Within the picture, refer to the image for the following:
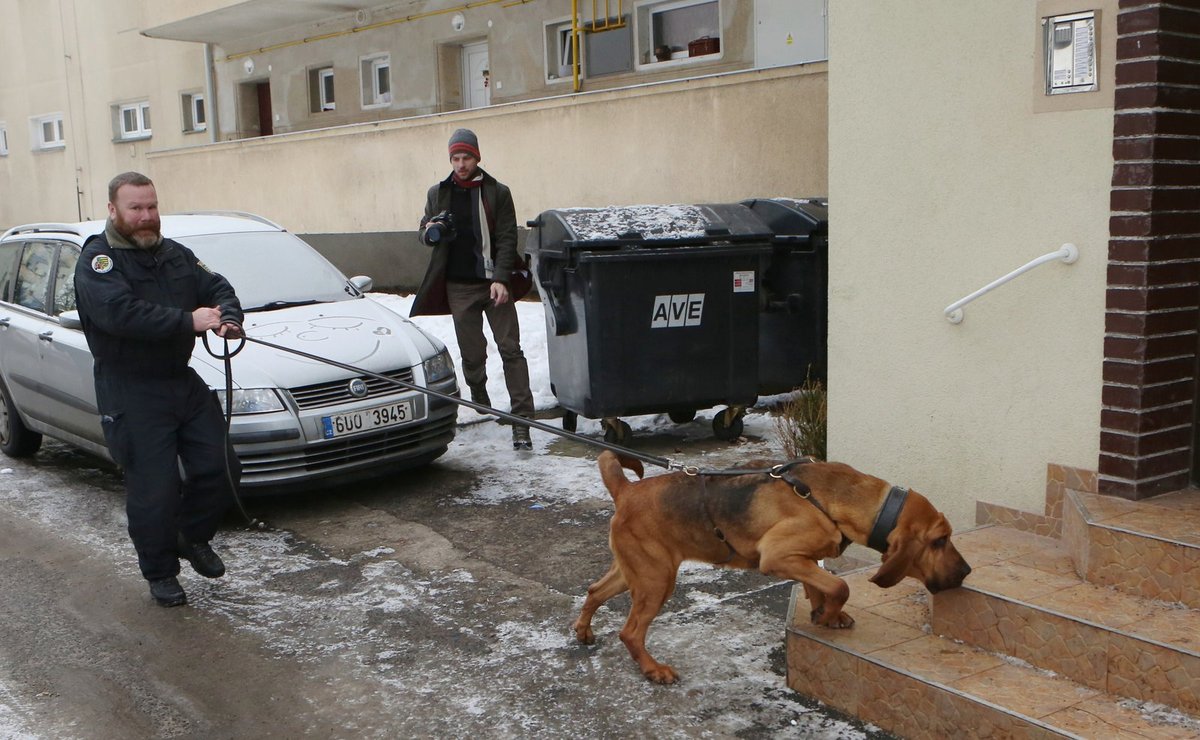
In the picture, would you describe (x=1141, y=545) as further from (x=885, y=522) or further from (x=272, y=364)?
(x=272, y=364)

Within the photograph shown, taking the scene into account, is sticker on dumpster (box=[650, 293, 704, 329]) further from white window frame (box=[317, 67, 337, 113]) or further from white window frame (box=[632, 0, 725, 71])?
white window frame (box=[317, 67, 337, 113])

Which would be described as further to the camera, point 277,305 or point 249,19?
point 249,19

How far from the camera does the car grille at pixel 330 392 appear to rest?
20.7 ft

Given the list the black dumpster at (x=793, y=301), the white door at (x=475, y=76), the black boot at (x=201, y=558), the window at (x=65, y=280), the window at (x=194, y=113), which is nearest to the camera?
the black boot at (x=201, y=558)

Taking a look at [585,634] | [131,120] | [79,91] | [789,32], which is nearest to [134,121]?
[131,120]

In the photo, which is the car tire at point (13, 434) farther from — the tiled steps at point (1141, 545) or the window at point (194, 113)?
the window at point (194, 113)

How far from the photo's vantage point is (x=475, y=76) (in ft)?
55.0

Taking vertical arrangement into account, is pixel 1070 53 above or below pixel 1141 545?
above

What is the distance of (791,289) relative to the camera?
324 inches

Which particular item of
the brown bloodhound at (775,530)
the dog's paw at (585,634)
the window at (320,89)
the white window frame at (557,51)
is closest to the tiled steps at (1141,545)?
the brown bloodhound at (775,530)

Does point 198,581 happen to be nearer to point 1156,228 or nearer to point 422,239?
point 422,239

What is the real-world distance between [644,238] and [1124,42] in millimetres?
3680

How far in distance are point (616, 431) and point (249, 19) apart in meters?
12.9

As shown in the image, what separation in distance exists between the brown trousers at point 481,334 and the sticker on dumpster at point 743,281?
147 cm
